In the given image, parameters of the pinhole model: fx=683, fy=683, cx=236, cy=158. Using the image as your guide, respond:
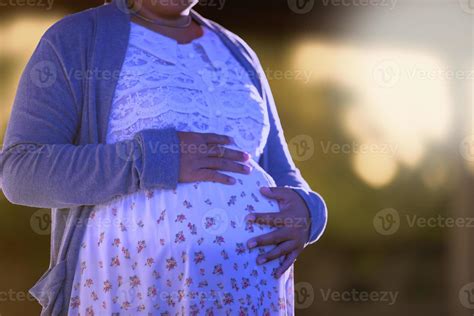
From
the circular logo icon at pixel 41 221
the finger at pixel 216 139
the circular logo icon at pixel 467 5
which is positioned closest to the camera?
the finger at pixel 216 139

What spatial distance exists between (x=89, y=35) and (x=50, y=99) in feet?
0.68

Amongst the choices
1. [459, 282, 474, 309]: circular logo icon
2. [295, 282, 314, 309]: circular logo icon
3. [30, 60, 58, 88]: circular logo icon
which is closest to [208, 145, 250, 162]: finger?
[30, 60, 58, 88]: circular logo icon

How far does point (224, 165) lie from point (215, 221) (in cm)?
14

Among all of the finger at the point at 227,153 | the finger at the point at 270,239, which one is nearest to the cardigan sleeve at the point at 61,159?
the finger at the point at 227,153

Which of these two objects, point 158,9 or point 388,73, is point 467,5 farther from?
point 158,9

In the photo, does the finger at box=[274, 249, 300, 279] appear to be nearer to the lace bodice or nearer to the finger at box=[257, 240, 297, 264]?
the finger at box=[257, 240, 297, 264]

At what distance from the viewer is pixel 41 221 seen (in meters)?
3.27

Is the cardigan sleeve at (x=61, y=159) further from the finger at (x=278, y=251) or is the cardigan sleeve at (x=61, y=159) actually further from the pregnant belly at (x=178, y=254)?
the finger at (x=278, y=251)

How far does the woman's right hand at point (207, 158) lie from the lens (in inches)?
58.3

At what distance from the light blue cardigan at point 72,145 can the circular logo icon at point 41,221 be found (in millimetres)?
1669

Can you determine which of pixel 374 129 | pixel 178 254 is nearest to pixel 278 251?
pixel 178 254

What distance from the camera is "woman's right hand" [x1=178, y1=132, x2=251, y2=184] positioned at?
1.48m

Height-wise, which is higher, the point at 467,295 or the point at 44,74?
the point at 44,74

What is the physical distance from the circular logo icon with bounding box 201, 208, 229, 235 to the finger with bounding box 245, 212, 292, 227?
0.20 feet
